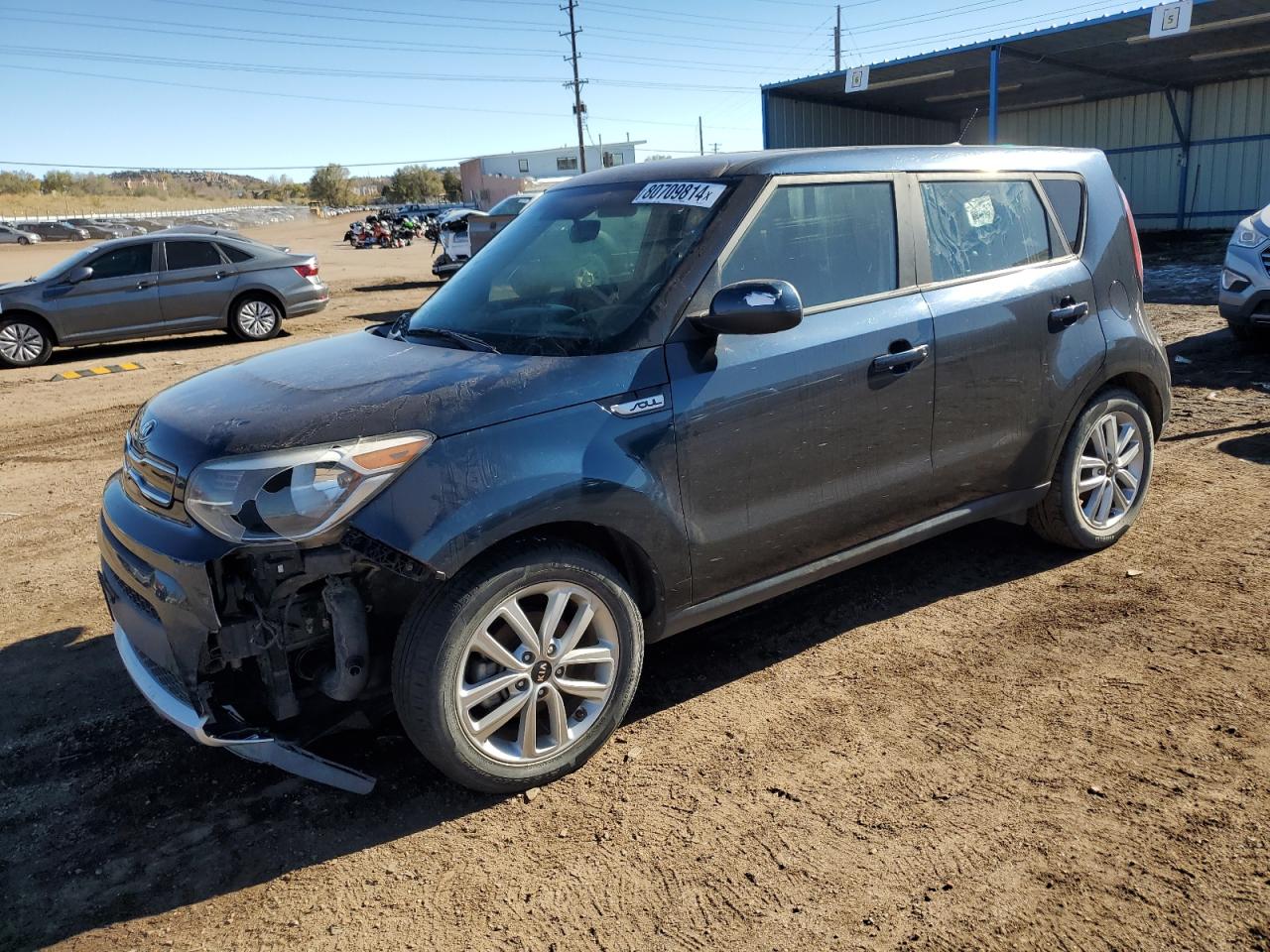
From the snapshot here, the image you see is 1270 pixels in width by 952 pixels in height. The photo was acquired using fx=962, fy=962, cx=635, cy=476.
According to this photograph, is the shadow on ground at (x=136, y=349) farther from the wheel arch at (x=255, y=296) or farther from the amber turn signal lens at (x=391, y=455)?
the amber turn signal lens at (x=391, y=455)

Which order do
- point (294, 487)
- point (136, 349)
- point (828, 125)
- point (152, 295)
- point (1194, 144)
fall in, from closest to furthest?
point (294, 487) → point (152, 295) → point (136, 349) → point (828, 125) → point (1194, 144)

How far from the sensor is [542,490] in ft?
9.46

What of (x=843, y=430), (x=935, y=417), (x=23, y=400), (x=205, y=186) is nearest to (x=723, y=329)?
(x=843, y=430)

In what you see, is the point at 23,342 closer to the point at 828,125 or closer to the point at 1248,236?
the point at 1248,236

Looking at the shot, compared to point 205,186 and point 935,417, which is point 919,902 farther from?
point 205,186

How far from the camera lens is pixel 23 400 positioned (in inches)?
410

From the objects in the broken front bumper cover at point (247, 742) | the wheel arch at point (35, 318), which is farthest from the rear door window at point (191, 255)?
the broken front bumper cover at point (247, 742)

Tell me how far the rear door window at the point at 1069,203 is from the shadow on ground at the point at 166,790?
5.99ft

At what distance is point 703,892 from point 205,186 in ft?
479

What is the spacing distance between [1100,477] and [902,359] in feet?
5.12

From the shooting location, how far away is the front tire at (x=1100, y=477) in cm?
445

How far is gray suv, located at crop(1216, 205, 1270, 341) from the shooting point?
8.59 m

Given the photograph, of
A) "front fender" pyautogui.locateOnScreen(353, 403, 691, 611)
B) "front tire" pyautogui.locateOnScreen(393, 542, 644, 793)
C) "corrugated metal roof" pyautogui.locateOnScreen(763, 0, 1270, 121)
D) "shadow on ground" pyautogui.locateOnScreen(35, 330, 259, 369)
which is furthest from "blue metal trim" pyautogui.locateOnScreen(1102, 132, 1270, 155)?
"front tire" pyautogui.locateOnScreen(393, 542, 644, 793)

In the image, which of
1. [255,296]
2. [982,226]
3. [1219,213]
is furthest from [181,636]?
[1219,213]
